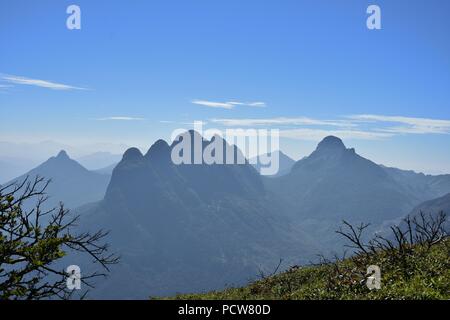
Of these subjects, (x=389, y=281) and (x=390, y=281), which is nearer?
(x=390, y=281)

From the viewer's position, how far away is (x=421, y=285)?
15.4 metres

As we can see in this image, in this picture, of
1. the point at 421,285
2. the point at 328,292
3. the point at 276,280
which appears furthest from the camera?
the point at 276,280
